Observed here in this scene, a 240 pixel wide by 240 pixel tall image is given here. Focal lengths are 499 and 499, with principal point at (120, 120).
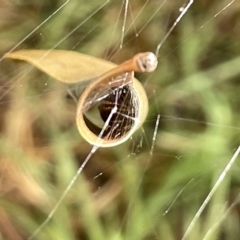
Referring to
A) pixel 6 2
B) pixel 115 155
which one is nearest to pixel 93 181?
pixel 115 155

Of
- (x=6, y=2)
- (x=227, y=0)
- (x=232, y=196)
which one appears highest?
(x=6, y=2)

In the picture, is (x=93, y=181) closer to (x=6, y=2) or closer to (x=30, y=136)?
(x=30, y=136)

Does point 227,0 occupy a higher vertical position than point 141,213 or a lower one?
higher
